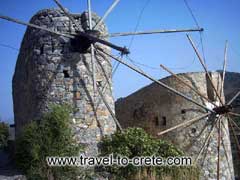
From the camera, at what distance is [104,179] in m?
8.96

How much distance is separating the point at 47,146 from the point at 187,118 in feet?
17.3

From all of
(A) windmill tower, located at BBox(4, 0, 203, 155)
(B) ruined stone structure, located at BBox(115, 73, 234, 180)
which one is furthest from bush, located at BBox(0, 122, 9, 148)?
(B) ruined stone structure, located at BBox(115, 73, 234, 180)

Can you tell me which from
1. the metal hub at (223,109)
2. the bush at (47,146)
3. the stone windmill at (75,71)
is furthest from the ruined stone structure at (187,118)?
the bush at (47,146)

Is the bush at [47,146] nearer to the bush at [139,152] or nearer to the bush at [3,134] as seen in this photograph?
the bush at [139,152]

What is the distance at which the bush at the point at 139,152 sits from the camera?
9.27 metres

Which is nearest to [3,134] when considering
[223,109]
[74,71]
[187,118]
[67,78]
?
[67,78]

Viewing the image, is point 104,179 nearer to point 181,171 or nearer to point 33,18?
point 181,171

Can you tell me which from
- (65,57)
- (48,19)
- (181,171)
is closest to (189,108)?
(181,171)

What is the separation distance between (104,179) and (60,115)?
215cm

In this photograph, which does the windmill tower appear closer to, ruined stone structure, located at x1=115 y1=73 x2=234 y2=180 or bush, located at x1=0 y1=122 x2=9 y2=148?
ruined stone structure, located at x1=115 y1=73 x2=234 y2=180

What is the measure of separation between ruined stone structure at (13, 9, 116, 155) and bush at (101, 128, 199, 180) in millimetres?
487

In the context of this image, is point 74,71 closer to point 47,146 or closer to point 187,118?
point 47,146

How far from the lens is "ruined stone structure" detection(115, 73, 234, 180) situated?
11.4 m

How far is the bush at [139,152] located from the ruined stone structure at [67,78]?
1.60 feet
